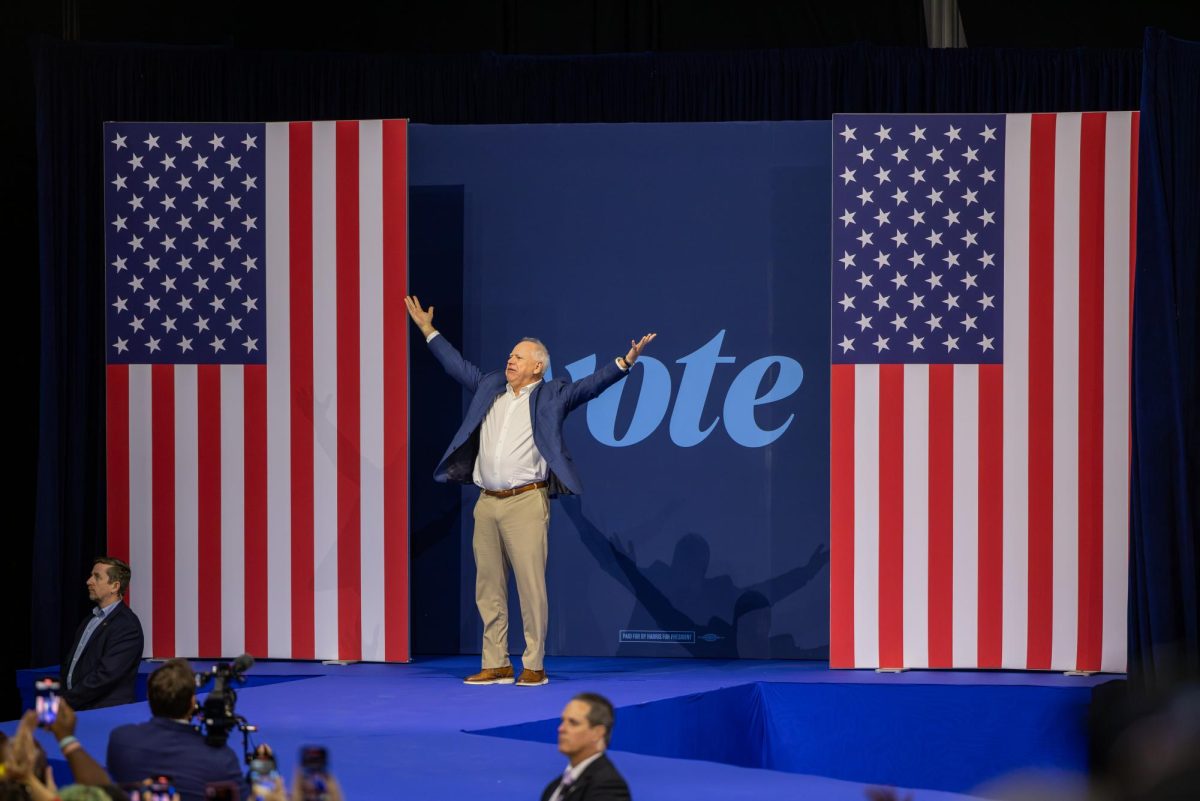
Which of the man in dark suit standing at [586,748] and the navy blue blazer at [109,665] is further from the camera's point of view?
the navy blue blazer at [109,665]

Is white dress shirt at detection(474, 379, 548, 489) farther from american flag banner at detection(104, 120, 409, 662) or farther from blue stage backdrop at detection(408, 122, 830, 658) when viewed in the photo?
blue stage backdrop at detection(408, 122, 830, 658)

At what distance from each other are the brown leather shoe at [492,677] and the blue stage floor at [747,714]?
8cm

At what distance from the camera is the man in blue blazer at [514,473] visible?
6.48 meters

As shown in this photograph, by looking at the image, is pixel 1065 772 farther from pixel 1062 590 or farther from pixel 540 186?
pixel 540 186

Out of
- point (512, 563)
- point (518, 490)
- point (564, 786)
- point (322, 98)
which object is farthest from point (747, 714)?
point (322, 98)

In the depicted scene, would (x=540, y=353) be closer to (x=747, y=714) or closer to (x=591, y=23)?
(x=747, y=714)

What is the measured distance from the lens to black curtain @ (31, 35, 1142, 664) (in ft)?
24.2

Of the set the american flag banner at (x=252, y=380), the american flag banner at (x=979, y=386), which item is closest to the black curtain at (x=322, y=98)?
the american flag banner at (x=252, y=380)

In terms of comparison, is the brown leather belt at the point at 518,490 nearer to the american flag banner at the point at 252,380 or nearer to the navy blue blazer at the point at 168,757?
the american flag banner at the point at 252,380

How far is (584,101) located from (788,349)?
1702 mm

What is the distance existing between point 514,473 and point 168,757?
2.88 meters

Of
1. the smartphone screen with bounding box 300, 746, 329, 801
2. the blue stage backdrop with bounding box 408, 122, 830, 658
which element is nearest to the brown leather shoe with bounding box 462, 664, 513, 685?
the blue stage backdrop with bounding box 408, 122, 830, 658

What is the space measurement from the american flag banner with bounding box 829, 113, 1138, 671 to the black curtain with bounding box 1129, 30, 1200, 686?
0.34 meters

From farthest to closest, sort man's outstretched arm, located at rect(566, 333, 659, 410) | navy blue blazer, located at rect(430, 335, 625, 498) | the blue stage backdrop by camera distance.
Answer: the blue stage backdrop → navy blue blazer, located at rect(430, 335, 625, 498) → man's outstretched arm, located at rect(566, 333, 659, 410)
